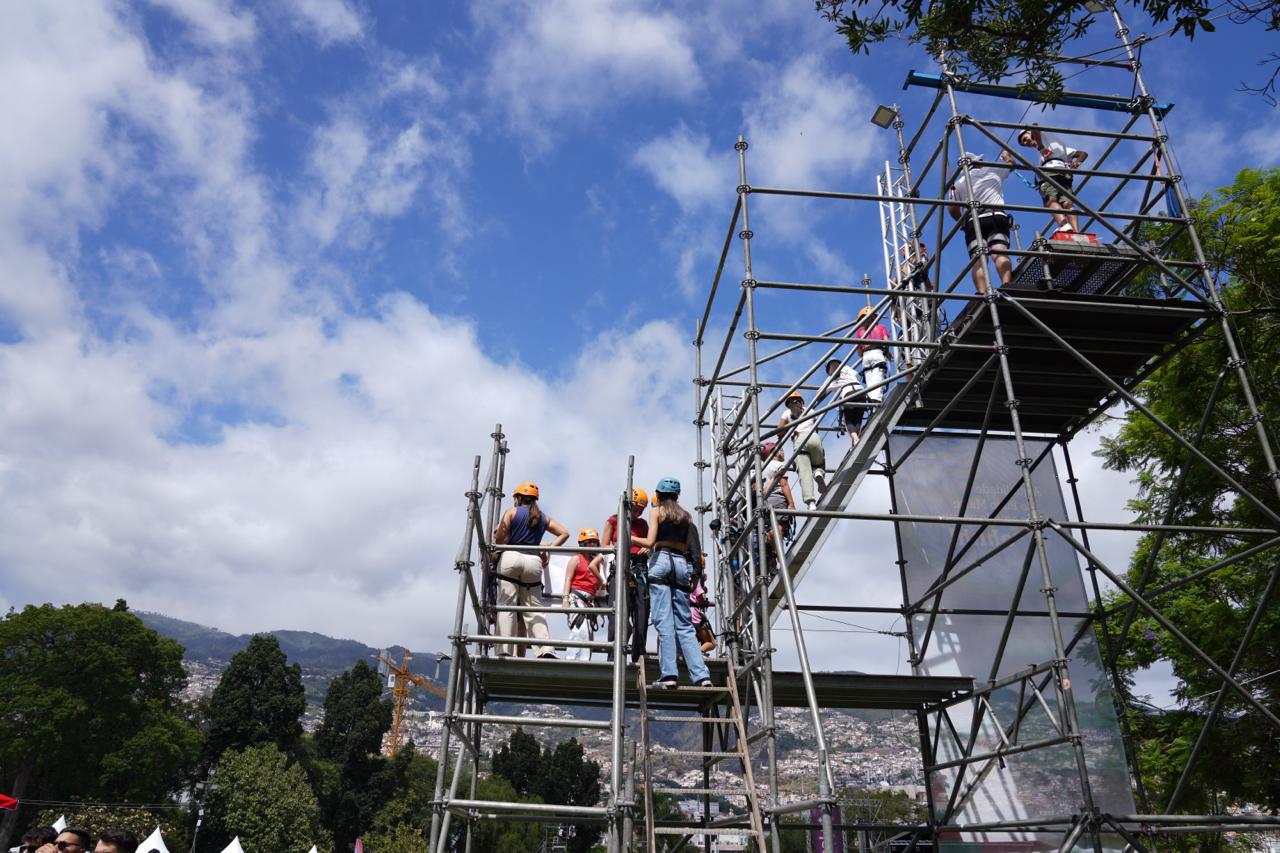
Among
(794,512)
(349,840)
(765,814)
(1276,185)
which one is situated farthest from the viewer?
(349,840)

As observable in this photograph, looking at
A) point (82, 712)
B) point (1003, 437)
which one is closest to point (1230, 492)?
point (1003, 437)

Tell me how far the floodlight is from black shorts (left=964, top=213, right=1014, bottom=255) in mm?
4370

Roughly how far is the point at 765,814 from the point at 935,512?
5231 millimetres

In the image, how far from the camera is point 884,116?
13156mm

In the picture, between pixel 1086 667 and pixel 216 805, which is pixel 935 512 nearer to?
pixel 1086 667

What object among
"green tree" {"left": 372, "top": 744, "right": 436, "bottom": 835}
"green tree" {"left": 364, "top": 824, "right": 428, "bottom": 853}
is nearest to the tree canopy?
"green tree" {"left": 372, "top": 744, "right": 436, "bottom": 835}

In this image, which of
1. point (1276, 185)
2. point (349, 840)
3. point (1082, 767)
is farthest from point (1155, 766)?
point (349, 840)

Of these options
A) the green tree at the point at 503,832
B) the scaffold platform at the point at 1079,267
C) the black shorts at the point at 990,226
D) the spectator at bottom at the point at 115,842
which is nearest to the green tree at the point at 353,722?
the green tree at the point at 503,832

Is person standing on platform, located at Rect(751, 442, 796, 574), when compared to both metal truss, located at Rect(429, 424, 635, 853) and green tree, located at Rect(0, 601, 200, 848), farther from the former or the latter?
green tree, located at Rect(0, 601, 200, 848)

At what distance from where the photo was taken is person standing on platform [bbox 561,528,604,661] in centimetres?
973

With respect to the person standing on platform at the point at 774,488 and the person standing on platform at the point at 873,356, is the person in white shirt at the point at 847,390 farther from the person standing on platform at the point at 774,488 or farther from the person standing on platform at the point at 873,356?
the person standing on platform at the point at 774,488

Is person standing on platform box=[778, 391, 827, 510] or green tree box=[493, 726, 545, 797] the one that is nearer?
person standing on platform box=[778, 391, 827, 510]

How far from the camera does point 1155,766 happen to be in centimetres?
1555

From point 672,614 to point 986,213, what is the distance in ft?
→ 16.7
